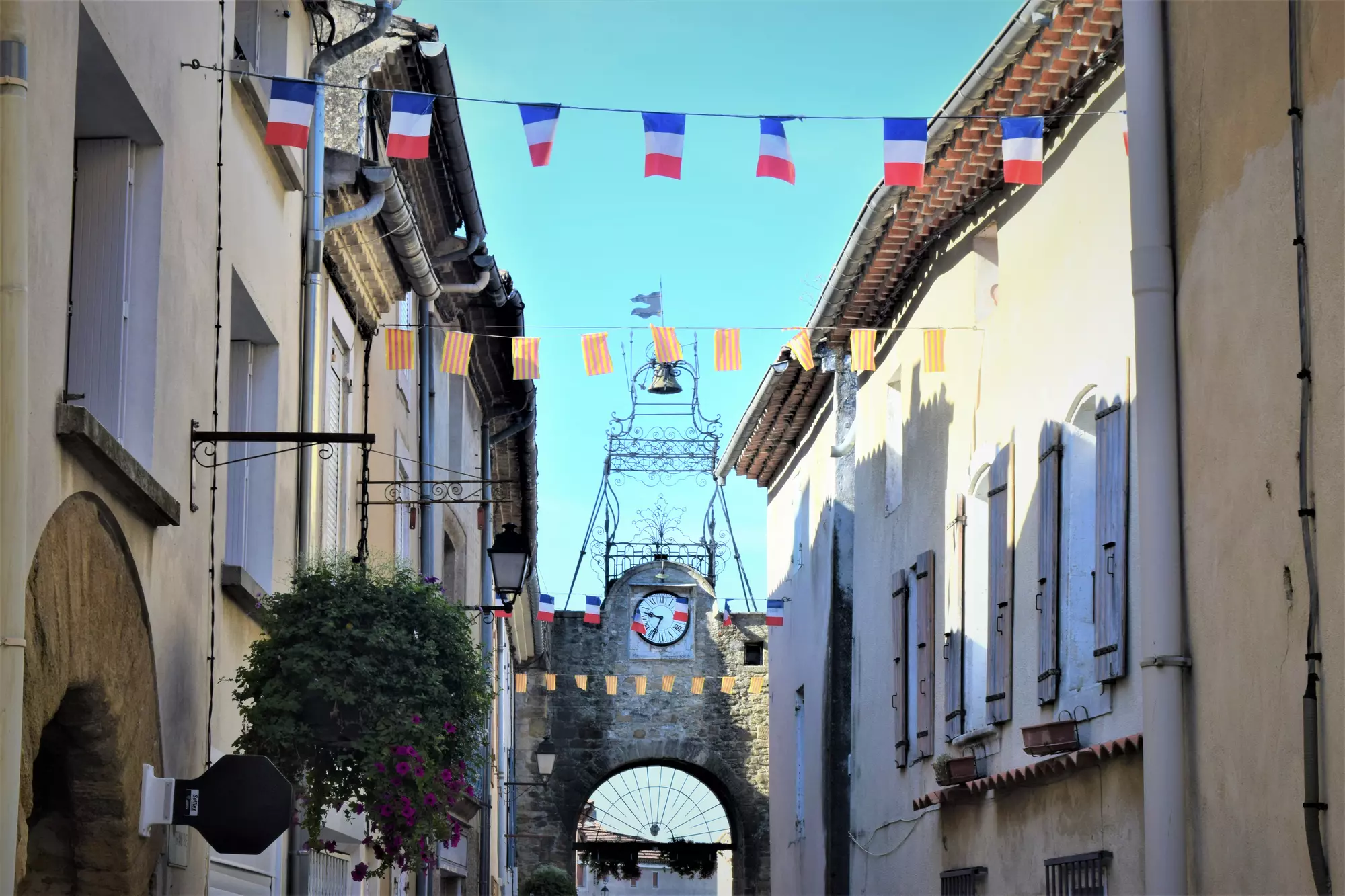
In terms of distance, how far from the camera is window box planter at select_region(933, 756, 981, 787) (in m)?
11.5

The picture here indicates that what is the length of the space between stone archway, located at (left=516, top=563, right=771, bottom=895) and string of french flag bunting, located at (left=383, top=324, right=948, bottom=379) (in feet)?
43.7

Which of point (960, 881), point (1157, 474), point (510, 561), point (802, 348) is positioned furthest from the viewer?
point (802, 348)

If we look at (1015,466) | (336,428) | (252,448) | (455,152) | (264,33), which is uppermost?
(455,152)

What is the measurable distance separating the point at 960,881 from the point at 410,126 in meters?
6.38

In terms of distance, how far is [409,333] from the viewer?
12.5 m

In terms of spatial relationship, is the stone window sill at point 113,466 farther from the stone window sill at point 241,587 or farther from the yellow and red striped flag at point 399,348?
the yellow and red striped flag at point 399,348

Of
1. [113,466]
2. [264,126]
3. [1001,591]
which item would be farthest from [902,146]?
[113,466]

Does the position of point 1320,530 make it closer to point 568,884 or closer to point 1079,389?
point 1079,389

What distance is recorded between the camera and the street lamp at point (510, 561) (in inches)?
460

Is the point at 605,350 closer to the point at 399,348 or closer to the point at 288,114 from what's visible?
the point at 399,348

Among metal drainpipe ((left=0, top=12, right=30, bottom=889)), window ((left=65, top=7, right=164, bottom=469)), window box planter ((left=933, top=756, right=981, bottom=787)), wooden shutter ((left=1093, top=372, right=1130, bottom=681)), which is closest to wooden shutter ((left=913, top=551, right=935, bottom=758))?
window box planter ((left=933, top=756, right=981, bottom=787))

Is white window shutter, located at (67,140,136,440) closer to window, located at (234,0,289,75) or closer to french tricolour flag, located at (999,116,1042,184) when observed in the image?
window, located at (234,0,289,75)

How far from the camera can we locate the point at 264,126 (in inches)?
331

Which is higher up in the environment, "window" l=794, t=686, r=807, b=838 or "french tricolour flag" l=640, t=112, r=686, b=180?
"french tricolour flag" l=640, t=112, r=686, b=180
